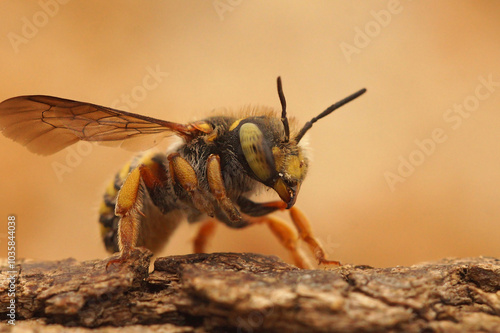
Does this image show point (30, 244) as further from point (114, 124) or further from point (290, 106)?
point (290, 106)

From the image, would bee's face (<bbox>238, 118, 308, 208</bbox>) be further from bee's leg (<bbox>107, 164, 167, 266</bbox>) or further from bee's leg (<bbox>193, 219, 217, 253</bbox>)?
bee's leg (<bbox>193, 219, 217, 253</bbox>)

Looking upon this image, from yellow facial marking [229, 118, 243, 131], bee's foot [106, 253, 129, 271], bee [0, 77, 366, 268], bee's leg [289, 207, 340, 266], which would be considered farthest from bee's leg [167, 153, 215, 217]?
bee's leg [289, 207, 340, 266]

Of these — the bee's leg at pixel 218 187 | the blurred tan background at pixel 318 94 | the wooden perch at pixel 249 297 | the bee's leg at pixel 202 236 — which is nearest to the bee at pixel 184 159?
the bee's leg at pixel 218 187

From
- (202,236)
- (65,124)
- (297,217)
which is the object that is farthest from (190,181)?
(202,236)

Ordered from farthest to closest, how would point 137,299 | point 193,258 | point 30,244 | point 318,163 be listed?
1. point 318,163
2. point 30,244
3. point 193,258
4. point 137,299

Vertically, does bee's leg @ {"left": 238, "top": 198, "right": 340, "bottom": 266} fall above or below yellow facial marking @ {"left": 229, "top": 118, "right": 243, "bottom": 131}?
below

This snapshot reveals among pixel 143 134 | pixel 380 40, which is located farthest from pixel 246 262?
pixel 380 40

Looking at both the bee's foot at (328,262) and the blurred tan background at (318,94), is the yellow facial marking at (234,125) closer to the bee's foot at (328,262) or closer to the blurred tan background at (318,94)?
the bee's foot at (328,262)

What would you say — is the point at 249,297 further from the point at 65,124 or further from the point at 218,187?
the point at 65,124
